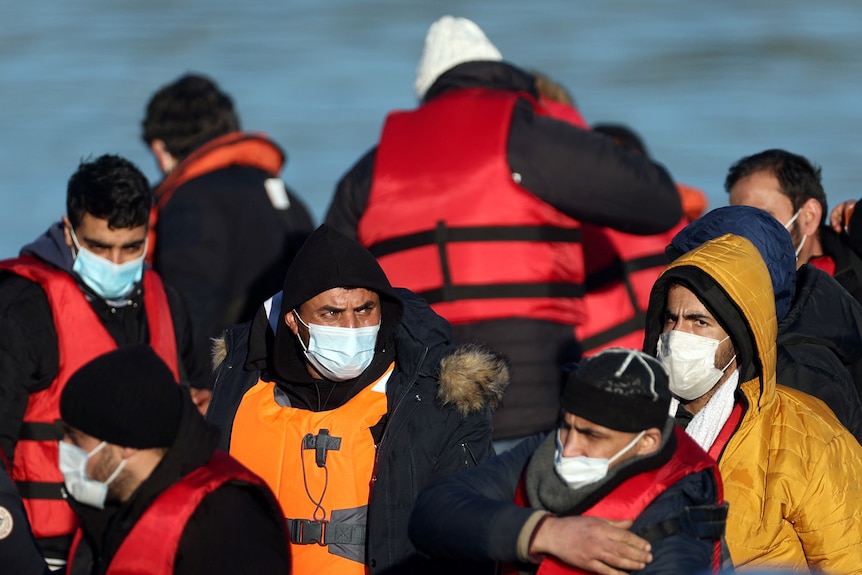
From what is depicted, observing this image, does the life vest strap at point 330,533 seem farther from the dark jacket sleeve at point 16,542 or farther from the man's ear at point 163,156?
the man's ear at point 163,156

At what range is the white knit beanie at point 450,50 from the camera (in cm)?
582

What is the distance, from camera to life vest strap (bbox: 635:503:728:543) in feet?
11.0

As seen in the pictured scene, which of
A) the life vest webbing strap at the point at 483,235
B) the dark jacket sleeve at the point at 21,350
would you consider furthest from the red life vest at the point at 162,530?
the life vest webbing strap at the point at 483,235

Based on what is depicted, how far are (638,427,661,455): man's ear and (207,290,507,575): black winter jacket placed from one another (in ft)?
2.76

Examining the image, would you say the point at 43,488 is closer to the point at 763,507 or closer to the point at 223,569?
the point at 223,569

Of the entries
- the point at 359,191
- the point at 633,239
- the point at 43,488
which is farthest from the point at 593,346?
the point at 43,488

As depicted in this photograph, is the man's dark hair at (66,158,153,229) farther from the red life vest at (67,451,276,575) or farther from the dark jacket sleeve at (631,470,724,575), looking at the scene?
the dark jacket sleeve at (631,470,724,575)

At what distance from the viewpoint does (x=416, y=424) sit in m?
4.27

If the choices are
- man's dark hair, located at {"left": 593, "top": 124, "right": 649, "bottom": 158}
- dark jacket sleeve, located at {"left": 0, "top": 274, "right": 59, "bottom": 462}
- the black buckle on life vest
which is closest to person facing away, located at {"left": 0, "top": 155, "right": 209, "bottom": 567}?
dark jacket sleeve, located at {"left": 0, "top": 274, "right": 59, "bottom": 462}

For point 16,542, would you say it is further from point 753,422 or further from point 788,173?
point 788,173

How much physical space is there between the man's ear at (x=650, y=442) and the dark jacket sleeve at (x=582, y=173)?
6.63 ft

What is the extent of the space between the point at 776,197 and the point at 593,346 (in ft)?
4.21

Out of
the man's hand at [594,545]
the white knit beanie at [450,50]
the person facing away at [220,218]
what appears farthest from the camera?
the person facing away at [220,218]

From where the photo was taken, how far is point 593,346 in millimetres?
6293
